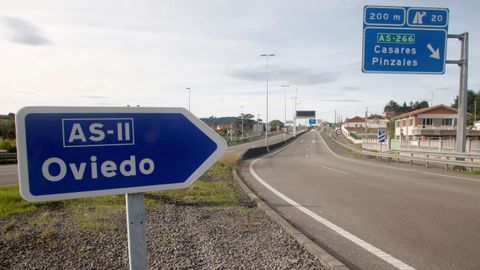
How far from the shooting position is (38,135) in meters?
1.53

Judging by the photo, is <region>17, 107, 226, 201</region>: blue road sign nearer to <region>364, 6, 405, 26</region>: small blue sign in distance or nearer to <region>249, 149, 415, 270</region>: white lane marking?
<region>249, 149, 415, 270</region>: white lane marking

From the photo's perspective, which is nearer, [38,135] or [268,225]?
[38,135]

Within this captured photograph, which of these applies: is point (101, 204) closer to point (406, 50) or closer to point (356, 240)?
point (356, 240)

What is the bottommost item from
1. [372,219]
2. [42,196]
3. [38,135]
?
[372,219]

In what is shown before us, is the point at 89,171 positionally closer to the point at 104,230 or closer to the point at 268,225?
the point at 104,230

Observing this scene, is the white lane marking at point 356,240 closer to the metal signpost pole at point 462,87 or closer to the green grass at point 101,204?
the green grass at point 101,204

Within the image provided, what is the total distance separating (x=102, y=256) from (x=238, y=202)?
14.1 feet

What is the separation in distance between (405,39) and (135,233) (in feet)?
51.9

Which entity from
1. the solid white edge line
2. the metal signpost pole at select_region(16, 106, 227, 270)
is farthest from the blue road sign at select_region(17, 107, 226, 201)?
the solid white edge line

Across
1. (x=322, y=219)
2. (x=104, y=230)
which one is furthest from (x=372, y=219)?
(x=104, y=230)

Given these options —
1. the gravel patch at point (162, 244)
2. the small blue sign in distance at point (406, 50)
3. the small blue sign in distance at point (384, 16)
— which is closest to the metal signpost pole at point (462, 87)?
the small blue sign in distance at point (406, 50)

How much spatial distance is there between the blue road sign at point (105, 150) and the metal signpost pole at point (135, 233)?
3.4 inches

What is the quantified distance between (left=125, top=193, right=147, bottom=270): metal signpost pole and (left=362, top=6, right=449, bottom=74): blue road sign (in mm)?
15158

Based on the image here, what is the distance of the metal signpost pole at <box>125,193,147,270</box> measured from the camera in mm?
1776
